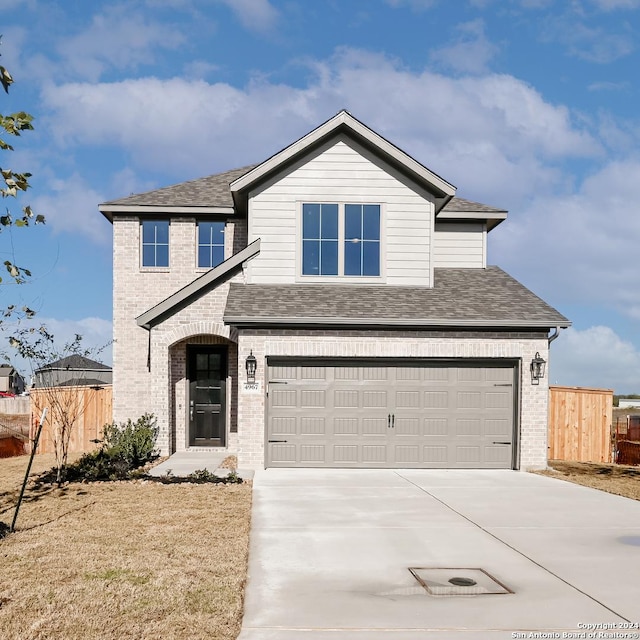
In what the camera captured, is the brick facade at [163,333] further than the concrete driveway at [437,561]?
Yes

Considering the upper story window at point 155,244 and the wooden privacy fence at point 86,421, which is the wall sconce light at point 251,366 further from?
the wooden privacy fence at point 86,421

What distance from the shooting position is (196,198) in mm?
18516

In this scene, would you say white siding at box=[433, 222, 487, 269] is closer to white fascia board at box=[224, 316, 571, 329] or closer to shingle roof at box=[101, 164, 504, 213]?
shingle roof at box=[101, 164, 504, 213]

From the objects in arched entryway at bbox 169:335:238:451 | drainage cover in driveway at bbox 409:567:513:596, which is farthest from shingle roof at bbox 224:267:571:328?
drainage cover in driveway at bbox 409:567:513:596

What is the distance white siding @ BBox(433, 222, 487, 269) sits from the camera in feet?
60.6

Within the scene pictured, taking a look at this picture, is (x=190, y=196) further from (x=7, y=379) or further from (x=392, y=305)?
(x=7, y=379)

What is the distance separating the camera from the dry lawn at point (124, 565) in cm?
545

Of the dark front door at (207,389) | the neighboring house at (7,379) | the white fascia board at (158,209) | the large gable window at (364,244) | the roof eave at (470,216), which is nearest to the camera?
the large gable window at (364,244)

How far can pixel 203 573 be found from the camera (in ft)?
22.2

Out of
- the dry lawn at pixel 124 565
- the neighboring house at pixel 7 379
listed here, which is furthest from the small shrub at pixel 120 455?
the neighboring house at pixel 7 379

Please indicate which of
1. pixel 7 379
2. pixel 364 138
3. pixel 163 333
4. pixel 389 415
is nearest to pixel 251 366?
pixel 163 333

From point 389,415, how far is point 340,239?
4.39 meters

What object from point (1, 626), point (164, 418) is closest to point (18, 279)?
point (1, 626)

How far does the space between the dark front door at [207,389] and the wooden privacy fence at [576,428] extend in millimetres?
9074
